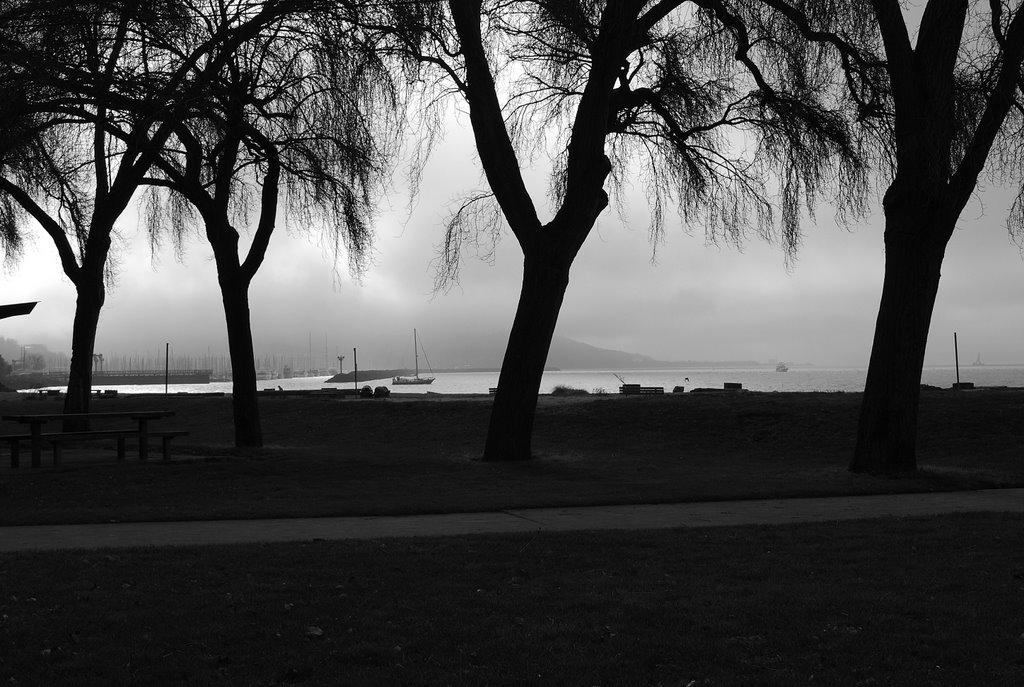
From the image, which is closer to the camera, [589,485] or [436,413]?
[589,485]

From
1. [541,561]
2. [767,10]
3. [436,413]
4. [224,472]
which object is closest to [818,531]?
[541,561]

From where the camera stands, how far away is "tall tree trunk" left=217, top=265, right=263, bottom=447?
18312 millimetres

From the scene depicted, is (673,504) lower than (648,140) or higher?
lower

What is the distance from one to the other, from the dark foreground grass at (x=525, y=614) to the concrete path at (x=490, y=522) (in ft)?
3.38

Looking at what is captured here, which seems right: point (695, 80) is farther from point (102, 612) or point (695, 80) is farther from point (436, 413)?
point (102, 612)

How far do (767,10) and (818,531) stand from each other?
10.9 m

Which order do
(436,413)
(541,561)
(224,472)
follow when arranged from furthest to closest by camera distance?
(436,413), (224,472), (541,561)

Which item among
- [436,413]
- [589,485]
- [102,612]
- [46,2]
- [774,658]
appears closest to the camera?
[774,658]

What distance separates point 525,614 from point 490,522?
404 cm

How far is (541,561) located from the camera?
6980 mm

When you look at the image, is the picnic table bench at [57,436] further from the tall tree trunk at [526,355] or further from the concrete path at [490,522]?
the tall tree trunk at [526,355]

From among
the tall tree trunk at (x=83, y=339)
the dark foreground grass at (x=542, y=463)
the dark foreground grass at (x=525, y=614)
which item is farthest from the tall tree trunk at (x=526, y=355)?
the tall tree trunk at (x=83, y=339)

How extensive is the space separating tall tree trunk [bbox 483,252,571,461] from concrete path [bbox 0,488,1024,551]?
5.51 m

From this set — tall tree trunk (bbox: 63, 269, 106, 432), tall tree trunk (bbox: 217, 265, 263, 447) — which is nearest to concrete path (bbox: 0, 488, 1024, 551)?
tall tree trunk (bbox: 217, 265, 263, 447)
